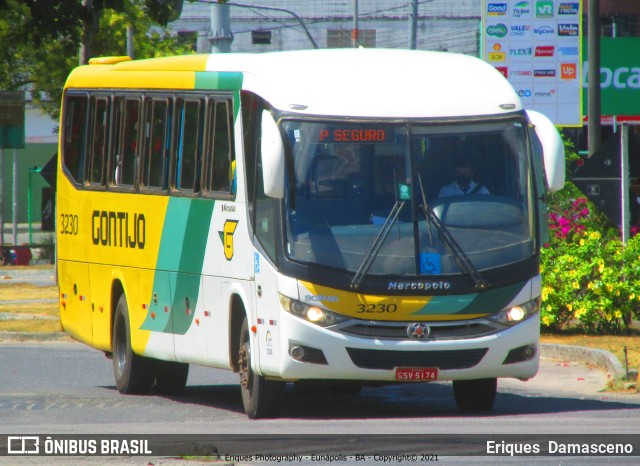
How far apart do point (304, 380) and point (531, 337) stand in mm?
1875

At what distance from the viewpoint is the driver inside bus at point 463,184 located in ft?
37.9

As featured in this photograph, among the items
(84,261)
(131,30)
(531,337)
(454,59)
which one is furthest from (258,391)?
(131,30)

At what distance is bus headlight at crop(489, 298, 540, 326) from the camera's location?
11.4 meters

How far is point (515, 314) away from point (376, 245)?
1.28 metres

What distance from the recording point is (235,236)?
12211 millimetres

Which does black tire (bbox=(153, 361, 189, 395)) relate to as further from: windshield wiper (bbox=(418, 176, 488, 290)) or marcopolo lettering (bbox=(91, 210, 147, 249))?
windshield wiper (bbox=(418, 176, 488, 290))

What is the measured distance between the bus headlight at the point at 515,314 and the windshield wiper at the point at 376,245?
1082 millimetres

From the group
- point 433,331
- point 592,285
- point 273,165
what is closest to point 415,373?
point 433,331

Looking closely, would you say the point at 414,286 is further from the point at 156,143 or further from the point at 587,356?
the point at 587,356

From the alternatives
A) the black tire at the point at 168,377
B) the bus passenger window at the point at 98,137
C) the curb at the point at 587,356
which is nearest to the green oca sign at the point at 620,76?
the curb at the point at 587,356

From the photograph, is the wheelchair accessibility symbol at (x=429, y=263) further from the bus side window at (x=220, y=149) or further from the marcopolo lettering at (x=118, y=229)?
the marcopolo lettering at (x=118, y=229)

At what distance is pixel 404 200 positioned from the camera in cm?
1141

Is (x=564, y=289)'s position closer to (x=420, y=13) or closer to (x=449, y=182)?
(x=449, y=182)

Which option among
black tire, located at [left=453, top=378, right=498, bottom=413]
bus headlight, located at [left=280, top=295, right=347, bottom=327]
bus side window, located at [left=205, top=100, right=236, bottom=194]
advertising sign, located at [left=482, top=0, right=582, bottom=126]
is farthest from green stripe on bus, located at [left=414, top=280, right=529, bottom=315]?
advertising sign, located at [left=482, top=0, right=582, bottom=126]
